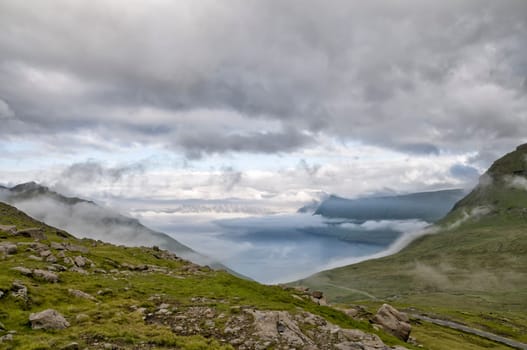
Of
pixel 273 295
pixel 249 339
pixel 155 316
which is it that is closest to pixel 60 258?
pixel 155 316

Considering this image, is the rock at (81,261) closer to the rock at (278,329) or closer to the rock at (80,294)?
the rock at (80,294)

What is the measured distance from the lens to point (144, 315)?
37281mm

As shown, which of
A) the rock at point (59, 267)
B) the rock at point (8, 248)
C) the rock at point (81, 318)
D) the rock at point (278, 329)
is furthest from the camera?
the rock at point (8, 248)

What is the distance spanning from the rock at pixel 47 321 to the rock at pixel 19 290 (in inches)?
225

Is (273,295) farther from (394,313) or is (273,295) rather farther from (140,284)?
(394,313)

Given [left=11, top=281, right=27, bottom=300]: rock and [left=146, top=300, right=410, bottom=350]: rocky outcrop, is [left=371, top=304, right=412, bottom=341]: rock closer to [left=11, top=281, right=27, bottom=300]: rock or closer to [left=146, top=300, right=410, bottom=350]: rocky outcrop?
[left=146, top=300, right=410, bottom=350]: rocky outcrop

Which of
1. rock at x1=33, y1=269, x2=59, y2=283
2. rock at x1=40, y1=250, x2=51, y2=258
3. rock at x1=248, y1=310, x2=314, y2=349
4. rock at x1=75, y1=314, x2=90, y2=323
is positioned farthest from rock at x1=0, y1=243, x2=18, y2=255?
rock at x1=248, y1=310, x2=314, y2=349

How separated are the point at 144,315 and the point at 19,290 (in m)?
13.0

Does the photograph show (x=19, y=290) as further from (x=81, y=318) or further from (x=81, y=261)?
(x=81, y=261)

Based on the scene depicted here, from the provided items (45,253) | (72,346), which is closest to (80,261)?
(45,253)

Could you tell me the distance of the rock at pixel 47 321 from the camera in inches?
1198

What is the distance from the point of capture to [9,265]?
48.0 m

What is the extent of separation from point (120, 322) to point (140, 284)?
1868 cm

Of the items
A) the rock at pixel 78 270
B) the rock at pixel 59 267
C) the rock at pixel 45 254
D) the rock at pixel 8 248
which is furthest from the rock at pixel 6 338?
the rock at pixel 8 248
